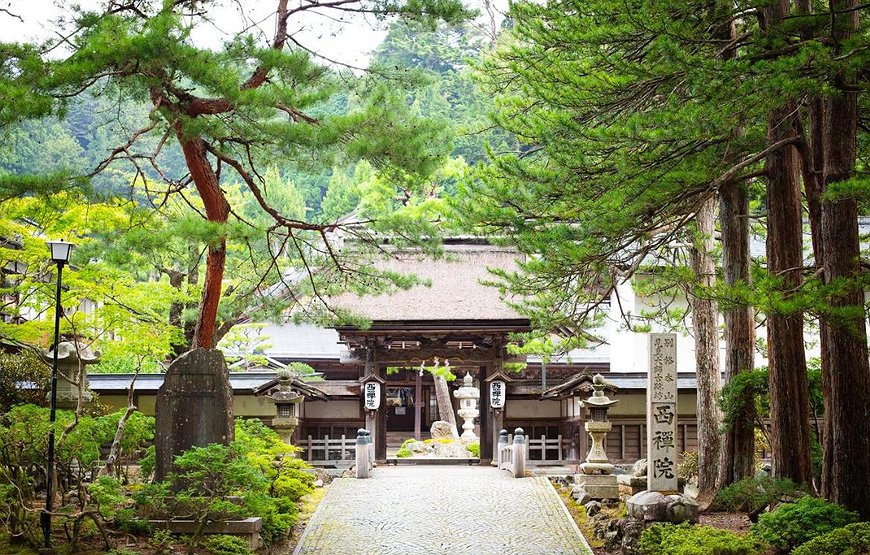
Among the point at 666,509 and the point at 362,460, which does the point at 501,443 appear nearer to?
the point at 362,460

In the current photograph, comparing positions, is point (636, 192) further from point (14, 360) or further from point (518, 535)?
point (14, 360)

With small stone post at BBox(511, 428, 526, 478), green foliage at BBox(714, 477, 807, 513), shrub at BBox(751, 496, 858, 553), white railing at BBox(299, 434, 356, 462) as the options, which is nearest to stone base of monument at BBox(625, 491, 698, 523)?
green foliage at BBox(714, 477, 807, 513)

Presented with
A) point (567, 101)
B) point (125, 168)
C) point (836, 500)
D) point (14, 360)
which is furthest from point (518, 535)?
point (125, 168)

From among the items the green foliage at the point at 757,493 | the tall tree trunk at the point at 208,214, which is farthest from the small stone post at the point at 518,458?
the tall tree trunk at the point at 208,214

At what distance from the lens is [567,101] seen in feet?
38.6

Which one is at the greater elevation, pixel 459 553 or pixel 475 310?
pixel 475 310

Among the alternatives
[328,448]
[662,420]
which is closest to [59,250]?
[662,420]

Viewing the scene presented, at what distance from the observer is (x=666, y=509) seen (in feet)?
36.9

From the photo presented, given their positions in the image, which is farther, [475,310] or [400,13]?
[475,310]

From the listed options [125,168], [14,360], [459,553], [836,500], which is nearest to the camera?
[836,500]

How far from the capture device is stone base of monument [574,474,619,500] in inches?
629

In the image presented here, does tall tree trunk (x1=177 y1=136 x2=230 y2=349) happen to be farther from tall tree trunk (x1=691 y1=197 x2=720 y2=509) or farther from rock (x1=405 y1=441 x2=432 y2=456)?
rock (x1=405 y1=441 x2=432 y2=456)

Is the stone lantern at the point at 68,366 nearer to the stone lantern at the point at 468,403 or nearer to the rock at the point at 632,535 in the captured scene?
the rock at the point at 632,535

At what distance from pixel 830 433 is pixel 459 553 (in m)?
4.50
